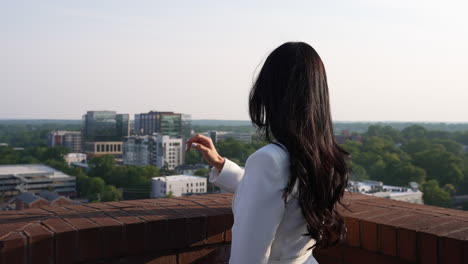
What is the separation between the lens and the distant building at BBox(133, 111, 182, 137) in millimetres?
89062

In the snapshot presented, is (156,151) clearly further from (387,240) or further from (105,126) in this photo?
(387,240)

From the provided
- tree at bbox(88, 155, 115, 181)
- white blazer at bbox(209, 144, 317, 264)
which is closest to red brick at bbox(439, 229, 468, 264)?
white blazer at bbox(209, 144, 317, 264)

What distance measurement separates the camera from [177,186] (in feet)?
152

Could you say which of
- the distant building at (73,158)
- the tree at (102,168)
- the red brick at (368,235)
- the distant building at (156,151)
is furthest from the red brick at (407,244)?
the distant building at (73,158)

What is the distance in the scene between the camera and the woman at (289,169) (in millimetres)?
1093

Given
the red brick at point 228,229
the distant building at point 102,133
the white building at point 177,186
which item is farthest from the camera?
the distant building at point 102,133

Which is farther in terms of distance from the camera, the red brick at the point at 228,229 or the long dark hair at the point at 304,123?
the red brick at the point at 228,229

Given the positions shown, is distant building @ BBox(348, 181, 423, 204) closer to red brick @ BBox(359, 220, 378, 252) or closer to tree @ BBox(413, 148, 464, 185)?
tree @ BBox(413, 148, 464, 185)

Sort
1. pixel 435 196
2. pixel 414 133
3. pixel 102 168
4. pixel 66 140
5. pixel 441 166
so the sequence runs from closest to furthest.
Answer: pixel 435 196, pixel 441 166, pixel 102 168, pixel 66 140, pixel 414 133

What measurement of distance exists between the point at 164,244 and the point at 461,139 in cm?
9437

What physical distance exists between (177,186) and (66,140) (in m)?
54.3

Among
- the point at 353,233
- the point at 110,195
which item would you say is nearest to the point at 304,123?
the point at 353,233

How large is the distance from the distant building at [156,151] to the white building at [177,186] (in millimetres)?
19179

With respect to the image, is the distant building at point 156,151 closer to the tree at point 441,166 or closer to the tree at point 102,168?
the tree at point 102,168
